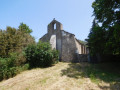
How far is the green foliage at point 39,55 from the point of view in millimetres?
10875

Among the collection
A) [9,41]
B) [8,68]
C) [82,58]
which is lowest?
[8,68]

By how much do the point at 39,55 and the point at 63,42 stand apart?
6056 mm

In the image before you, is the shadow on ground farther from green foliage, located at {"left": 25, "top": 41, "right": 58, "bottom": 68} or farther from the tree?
green foliage, located at {"left": 25, "top": 41, "right": 58, "bottom": 68}

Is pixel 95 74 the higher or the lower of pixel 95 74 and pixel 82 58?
the lower

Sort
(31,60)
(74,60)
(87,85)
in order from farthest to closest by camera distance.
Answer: (74,60) → (31,60) → (87,85)

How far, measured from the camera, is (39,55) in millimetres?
10875

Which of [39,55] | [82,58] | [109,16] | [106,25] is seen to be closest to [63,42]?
[82,58]

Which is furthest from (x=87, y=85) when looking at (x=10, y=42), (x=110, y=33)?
(x=10, y=42)

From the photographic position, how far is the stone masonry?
574 inches

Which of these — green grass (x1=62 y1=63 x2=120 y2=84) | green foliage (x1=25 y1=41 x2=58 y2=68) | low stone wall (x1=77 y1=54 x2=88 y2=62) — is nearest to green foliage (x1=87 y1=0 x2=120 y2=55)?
green grass (x1=62 y1=63 x2=120 y2=84)

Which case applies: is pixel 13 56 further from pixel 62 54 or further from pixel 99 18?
pixel 99 18

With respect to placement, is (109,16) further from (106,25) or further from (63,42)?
(63,42)

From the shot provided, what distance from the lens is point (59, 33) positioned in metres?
16.2

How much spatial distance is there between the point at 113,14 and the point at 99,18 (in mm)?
1731
